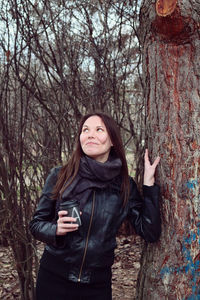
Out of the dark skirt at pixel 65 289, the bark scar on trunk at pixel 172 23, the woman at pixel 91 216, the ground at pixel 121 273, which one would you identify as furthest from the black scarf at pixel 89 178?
the ground at pixel 121 273

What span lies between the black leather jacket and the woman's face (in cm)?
25

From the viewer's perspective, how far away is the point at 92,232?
180 cm

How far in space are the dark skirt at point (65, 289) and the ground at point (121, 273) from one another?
1181 millimetres

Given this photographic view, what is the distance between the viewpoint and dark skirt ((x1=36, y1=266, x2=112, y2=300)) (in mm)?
1812

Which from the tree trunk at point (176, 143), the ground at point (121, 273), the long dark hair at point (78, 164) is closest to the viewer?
the tree trunk at point (176, 143)

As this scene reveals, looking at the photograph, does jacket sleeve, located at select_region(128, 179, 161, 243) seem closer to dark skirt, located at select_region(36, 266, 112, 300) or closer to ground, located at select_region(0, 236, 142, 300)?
dark skirt, located at select_region(36, 266, 112, 300)

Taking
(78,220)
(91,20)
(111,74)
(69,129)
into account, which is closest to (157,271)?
(78,220)

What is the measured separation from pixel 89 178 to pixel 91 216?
246 mm

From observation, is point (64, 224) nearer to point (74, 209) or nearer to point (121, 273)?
point (74, 209)

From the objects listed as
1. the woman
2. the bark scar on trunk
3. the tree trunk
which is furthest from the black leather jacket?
the bark scar on trunk

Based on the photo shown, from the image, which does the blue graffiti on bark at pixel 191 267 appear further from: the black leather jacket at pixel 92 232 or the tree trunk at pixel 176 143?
the black leather jacket at pixel 92 232

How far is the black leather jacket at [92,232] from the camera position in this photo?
1770 mm

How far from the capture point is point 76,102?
3.48 metres

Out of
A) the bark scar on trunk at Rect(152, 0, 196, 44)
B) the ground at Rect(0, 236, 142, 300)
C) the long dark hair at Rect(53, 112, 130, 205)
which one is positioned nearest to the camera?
the bark scar on trunk at Rect(152, 0, 196, 44)
